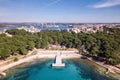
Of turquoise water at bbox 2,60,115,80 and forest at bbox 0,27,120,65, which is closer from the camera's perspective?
turquoise water at bbox 2,60,115,80

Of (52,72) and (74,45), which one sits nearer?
(52,72)

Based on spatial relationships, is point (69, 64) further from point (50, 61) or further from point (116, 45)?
point (116, 45)

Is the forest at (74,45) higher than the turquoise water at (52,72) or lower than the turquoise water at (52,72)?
higher

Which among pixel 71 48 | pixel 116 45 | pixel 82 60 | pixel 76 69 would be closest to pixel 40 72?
pixel 76 69

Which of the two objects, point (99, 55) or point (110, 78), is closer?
point (110, 78)

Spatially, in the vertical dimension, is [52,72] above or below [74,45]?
below

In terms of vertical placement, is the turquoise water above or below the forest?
below

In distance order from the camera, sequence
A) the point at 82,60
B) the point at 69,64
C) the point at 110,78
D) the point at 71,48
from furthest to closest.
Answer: the point at 71,48 → the point at 82,60 → the point at 69,64 → the point at 110,78

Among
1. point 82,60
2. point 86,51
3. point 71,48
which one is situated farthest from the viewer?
point 71,48
